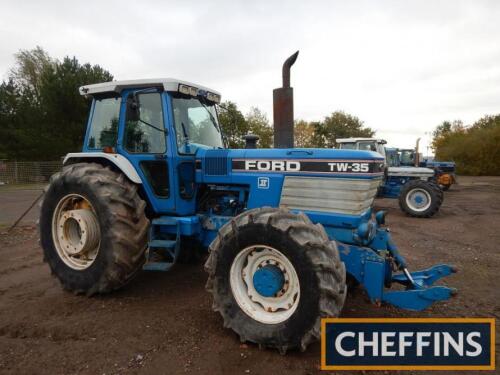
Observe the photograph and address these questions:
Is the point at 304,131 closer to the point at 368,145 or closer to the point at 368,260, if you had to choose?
the point at 368,145

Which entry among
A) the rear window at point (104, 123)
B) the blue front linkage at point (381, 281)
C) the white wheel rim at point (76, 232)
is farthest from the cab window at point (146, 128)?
the blue front linkage at point (381, 281)

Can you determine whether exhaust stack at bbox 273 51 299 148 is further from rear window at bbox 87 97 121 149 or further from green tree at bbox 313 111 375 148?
green tree at bbox 313 111 375 148

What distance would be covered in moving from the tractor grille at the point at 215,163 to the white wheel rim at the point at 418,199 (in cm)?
891

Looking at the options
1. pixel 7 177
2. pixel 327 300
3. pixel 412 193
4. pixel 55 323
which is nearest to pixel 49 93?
pixel 7 177

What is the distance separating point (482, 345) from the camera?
9.88 feet

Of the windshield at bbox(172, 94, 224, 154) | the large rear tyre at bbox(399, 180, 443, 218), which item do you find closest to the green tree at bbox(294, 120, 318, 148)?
the large rear tyre at bbox(399, 180, 443, 218)

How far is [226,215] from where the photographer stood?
4.48 meters

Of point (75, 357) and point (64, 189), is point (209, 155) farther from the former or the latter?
point (75, 357)

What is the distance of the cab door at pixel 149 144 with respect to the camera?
14.3 ft

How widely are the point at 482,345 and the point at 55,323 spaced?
151 inches

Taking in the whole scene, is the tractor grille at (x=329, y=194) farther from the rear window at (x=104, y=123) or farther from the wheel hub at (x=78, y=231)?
the rear window at (x=104, y=123)

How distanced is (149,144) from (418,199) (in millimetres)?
9477

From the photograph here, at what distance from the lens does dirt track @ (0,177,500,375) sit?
3006mm

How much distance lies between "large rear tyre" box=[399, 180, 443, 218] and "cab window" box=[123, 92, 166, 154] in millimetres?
9247
